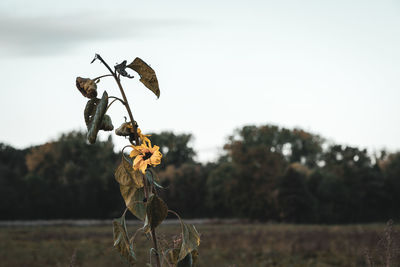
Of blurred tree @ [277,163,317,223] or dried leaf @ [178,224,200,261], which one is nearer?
dried leaf @ [178,224,200,261]

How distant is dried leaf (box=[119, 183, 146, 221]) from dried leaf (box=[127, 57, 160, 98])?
0.30 meters

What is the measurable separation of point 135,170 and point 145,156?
0.06m

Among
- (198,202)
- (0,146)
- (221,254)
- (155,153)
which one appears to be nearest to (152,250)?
(155,153)

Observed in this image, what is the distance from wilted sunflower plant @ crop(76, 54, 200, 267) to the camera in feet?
4.40

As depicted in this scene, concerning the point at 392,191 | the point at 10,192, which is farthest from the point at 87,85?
the point at 392,191

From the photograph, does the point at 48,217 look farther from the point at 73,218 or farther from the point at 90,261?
the point at 90,261

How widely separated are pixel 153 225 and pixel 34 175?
3735 centimetres

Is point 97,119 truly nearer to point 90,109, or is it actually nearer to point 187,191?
point 90,109

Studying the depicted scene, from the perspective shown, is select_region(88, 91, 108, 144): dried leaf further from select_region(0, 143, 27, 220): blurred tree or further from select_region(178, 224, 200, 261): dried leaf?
select_region(0, 143, 27, 220): blurred tree

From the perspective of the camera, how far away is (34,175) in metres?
36.4

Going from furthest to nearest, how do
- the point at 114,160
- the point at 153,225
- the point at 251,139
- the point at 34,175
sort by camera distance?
the point at 251,139
the point at 114,160
the point at 34,175
the point at 153,225

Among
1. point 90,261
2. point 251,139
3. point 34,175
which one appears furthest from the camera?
point 251,139

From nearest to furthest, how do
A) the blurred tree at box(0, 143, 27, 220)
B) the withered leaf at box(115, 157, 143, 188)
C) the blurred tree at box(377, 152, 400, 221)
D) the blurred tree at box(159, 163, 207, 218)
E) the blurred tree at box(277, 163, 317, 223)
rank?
the withered leaf at box(115, 157, 143, 188) → the blurred tree at box(0, 143, 27, 220) → the blurred tree at box(277, 163, 317, 223) → the blurred tree at box(377, 152, 400, 221) → the blurred tree at box(159, 163, 207, 218)

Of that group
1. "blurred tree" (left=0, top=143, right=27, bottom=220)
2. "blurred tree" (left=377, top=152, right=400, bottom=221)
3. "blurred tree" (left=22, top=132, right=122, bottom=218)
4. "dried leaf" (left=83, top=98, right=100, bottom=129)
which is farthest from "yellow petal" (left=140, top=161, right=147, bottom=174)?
"blurred tree" (left=377, top=152, right=400, bottom=221)
